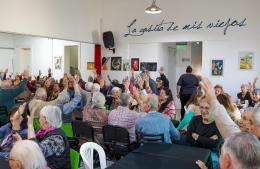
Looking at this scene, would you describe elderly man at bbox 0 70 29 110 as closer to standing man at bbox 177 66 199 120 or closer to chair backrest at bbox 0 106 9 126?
chair backrest at bbox 0 106 9 126

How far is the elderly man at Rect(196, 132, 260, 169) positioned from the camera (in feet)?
4.86

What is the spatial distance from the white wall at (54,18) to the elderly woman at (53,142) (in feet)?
18.1

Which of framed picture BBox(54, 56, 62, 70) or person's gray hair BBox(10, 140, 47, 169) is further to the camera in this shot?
framed picture BBox(54, 56, 62, 70)

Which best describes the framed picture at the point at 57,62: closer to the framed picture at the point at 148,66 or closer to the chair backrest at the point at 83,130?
the framed picture at the point at 148,66

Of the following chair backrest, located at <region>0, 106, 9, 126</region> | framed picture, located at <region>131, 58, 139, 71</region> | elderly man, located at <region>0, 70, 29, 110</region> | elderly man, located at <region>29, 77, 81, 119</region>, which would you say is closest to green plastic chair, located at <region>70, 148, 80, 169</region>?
elderly man, located at <region>29, 77, 81, 119</region>

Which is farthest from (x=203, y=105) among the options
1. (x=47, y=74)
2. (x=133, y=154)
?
(x=47, y=74)

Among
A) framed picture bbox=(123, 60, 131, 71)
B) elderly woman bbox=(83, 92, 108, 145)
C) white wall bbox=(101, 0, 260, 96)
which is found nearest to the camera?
elderly woman bbox=(83, 92, 108, 145)

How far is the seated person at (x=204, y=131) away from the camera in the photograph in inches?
126

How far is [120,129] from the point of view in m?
3.88

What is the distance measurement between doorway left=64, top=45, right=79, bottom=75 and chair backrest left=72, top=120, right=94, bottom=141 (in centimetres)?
576

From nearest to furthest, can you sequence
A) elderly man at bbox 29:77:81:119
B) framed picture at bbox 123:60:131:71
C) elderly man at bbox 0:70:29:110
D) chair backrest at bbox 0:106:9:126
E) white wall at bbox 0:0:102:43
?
elderly man at bbox 29:77:81:119 < chair backrest at bbox 0:106:9:126 < elderly man at bbox 0:70:29:110 < white wall at bbox 0:0:102:43 < framed picture at bbox 123:60:131:71

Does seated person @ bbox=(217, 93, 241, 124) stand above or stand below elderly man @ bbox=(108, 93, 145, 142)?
above

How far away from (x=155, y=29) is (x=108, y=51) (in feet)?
7.01

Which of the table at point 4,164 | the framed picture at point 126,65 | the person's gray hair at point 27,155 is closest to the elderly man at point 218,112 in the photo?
the person's gray hair at point 27,155
